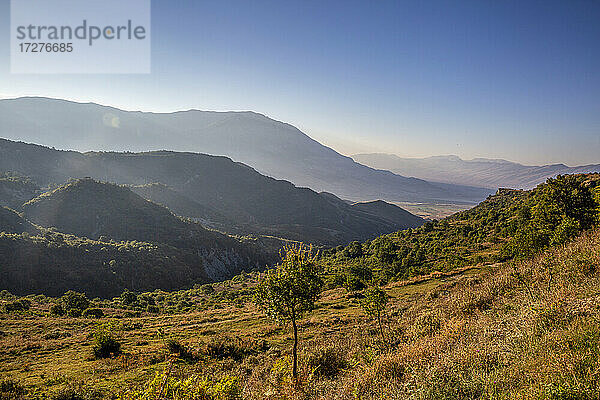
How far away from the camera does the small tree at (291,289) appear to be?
10.2 m

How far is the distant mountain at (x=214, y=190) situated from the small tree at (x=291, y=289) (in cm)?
10728

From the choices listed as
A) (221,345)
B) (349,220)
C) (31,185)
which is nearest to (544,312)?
(221,345)

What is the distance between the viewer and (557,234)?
727 inches

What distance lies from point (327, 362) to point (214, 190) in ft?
517

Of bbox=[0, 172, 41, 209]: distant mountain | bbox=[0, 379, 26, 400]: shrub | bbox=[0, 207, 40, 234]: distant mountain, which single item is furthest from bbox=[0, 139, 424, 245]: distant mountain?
bbox=[0, 379, 26, 400]: shrub

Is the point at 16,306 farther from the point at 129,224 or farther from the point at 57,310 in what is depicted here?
the point at 129,224

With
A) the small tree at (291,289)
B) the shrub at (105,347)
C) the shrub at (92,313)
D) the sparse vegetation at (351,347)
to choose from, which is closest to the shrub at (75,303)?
the shrub at (92,313)

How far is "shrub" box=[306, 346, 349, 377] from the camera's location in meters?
9.94

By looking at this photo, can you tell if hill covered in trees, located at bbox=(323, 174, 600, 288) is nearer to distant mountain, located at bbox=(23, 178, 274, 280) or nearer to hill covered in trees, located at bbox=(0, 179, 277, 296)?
distant mountain, located at bbox=(23, 178, 274, 280)

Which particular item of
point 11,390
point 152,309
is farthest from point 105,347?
point 152,309

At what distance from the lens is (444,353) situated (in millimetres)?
7062

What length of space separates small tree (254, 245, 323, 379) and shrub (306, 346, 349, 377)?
655 millimetres

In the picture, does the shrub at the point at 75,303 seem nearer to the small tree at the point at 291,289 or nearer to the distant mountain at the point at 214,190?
the small tree at the point at 291,289

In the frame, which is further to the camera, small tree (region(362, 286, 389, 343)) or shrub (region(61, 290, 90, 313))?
shrub (region(61, 290, 90, 313))
